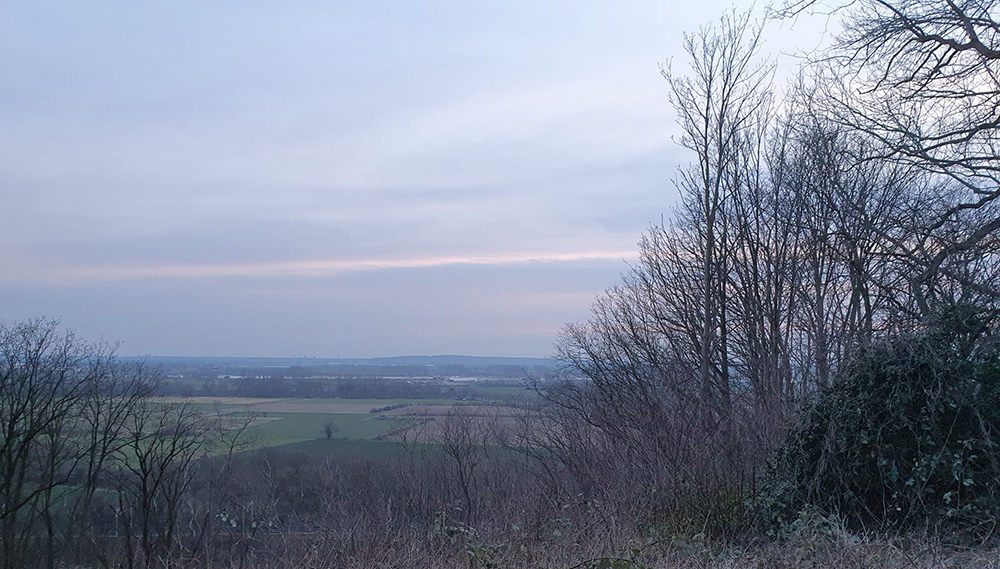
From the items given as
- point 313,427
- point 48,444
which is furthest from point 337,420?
point 48,444

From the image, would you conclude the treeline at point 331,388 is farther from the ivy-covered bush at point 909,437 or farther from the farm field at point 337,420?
the ivy-covered bush at point 909,437

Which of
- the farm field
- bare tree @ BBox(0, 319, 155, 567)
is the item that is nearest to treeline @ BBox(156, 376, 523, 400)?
the farm field

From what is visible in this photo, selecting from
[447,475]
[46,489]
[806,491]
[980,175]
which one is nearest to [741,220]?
[980,175]

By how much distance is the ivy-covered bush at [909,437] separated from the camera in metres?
7.75

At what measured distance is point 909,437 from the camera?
8094 millimetres

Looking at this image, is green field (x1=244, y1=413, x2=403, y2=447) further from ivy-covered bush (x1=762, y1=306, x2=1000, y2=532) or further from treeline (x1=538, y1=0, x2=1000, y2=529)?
ivy-covered bush (x1=762, y1=306, x2=1000, y2=532)

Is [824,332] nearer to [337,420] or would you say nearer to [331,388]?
[337,420]

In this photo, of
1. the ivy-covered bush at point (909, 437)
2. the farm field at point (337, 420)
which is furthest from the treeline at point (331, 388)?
the ivy-covered bush at point (909, 437)

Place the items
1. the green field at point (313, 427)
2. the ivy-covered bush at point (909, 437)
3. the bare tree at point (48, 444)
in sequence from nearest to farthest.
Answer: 1. the ivy-covered bush at point (909, 437)
2. the bare tree at point (48, 444)
3. the green field at point (313, 427)

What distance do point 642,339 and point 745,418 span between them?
21.7ft

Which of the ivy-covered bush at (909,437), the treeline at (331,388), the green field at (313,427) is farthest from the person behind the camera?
the treeline at (331,388)

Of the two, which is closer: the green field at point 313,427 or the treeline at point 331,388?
the green field at point 313,427

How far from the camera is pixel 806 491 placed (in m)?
8.66

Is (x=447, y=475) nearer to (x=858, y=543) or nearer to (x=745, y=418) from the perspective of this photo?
(x=745, y=418)
